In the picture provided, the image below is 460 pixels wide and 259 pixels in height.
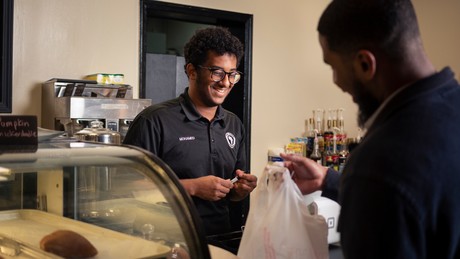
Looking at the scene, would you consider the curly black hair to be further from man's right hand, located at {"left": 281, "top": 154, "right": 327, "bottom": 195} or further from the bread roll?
the bread roll

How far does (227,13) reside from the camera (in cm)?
442

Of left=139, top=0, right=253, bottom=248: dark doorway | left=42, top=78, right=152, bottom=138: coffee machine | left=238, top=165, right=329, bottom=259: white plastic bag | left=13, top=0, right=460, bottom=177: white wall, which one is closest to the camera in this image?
left=238, top=165, right=329, bottom=259: white plastic bag

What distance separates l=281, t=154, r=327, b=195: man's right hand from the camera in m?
1.69

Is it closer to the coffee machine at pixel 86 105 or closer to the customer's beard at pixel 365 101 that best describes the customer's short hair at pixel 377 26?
the customer's beard at pixel 365 101

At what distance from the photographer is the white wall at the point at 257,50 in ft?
11.4

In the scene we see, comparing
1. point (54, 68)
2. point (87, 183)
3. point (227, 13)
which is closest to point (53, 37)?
point (54, 68)

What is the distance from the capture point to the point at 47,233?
1498 mm

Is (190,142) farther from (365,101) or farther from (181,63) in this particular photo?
(181,63)

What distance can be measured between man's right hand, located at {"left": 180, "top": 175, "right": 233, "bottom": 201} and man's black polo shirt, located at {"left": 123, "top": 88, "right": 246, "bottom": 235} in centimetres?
14

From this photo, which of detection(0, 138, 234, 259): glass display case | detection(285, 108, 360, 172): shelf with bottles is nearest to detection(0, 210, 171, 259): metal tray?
detection(0, 138, 234, 259): glass display case

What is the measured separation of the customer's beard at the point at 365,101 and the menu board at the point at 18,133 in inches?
34.6

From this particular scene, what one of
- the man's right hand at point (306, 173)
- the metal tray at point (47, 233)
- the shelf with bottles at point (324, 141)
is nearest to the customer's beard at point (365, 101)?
the man's right hand at point (306, 173)

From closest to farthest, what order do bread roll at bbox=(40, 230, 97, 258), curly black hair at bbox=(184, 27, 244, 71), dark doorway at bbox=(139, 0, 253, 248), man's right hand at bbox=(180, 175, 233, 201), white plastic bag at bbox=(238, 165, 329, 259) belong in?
bread roll at bbox=(40, 230, 97, 258)
white plastic bag at bbox=(238, 165, 329, 259)
man's right hand at bbox=(180, 175, 233, 201)
curly black hair at bbox=(184, 27, 244, 71)
dark doorway at bbox=(139, 0, 253, 248)

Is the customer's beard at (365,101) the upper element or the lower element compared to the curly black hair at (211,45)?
lower
